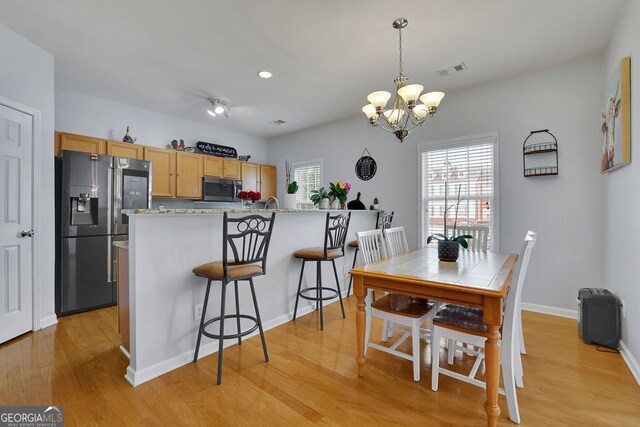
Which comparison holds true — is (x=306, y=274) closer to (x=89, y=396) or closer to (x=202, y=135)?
(x=89, y=396)

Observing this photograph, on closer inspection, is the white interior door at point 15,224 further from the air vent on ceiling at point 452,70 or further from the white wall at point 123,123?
the air vent on ceiling at point 452,70

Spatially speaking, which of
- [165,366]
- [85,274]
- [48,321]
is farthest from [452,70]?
[48,321]

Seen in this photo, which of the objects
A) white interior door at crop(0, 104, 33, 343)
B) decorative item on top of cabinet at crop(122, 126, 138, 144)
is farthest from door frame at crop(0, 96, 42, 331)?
decorative item on top of cabinet at crop(122, 126, 138, 144)

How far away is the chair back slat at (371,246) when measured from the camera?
241 centimetres

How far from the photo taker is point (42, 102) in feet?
9.57

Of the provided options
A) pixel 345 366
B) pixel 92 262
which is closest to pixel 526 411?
pixel 345 366

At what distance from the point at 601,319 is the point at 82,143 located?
5.72 m

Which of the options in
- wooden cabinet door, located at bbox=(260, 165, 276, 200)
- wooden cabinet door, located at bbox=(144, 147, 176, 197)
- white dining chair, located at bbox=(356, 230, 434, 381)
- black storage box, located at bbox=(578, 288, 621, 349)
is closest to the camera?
white dining chair, located at bbox=(356, 230, 434, 381)

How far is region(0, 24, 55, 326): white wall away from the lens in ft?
8.77

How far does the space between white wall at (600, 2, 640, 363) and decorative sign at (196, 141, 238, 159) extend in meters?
5.16

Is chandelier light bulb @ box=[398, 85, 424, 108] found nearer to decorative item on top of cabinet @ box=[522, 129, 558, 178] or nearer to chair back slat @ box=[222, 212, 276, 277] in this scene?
chair back slat @ box=[222, 212, 276, 277]

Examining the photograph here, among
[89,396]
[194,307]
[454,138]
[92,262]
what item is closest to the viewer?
[89,396]

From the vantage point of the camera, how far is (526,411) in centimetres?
169

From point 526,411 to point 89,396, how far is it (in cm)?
259
